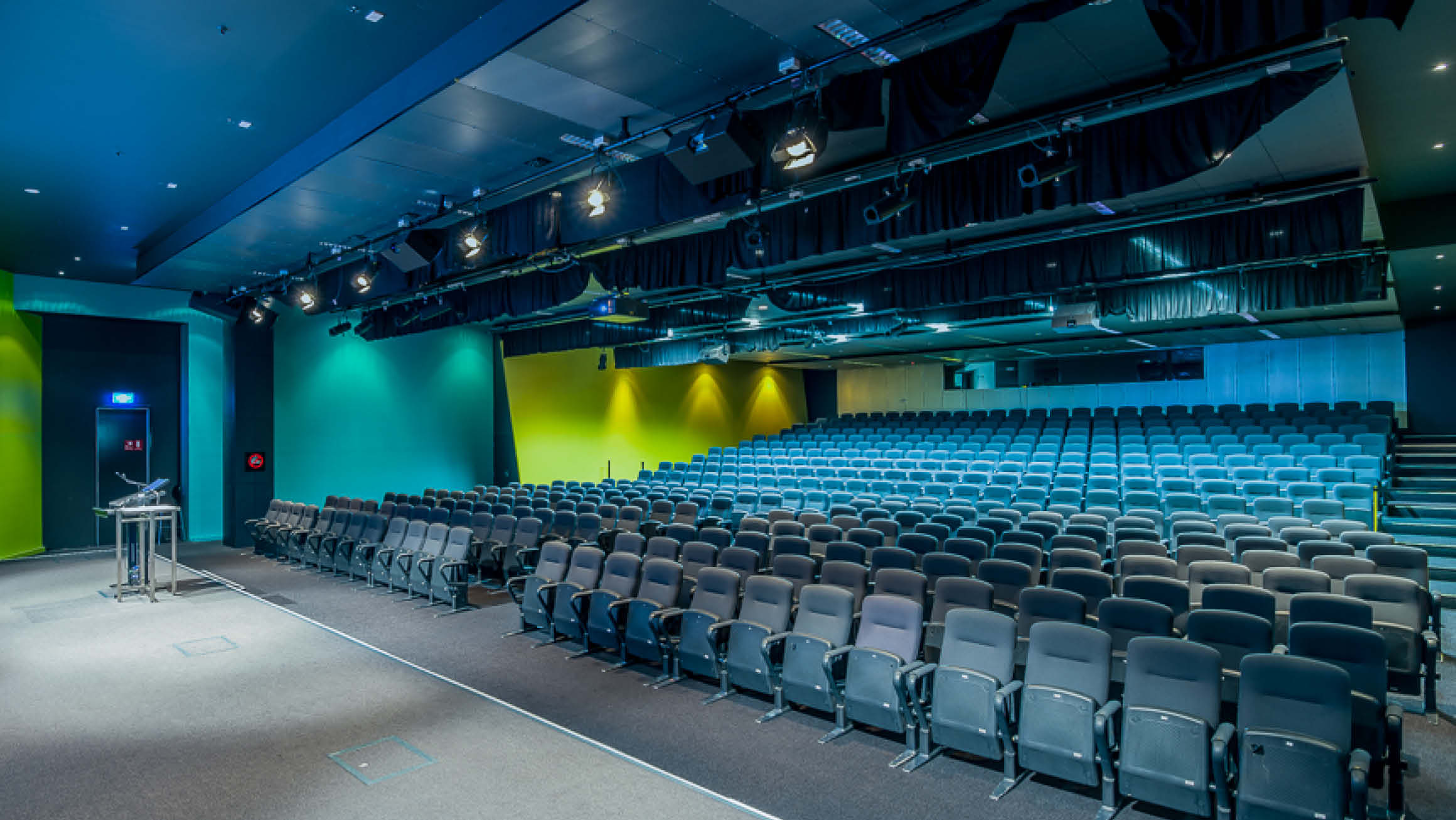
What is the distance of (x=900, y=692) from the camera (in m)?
4.73

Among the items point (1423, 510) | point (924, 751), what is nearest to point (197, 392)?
point (924, 751)

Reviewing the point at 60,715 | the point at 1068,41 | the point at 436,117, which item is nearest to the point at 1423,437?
the point at 1068,41

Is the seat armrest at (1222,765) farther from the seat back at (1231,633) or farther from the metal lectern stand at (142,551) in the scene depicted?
the metal lectern stand at (142,551)

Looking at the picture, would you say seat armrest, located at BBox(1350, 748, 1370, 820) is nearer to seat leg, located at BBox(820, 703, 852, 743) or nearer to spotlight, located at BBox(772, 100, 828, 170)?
seat leg, located at BBox(820, 703, 852, 743)

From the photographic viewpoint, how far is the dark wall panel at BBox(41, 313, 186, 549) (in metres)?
13.4

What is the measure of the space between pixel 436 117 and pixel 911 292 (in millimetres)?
8004

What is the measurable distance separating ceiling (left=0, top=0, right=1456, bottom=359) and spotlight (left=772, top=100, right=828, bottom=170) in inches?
16.6

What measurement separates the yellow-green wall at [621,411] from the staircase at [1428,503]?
15692 millimetres

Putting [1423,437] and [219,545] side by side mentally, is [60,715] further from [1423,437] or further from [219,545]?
[1423,437]

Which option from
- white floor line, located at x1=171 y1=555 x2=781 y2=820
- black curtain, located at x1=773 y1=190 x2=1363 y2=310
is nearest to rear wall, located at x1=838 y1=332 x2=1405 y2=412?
black curtain, located at x1=773 y1=190 x2=1363 y2=310

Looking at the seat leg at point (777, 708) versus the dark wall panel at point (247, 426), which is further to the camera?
the dark wall panel at point (247, 426)

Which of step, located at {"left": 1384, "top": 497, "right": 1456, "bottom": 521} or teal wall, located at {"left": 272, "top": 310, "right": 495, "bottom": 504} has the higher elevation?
teal wall, located at {"left": 272, "top": 310, "right": 495, "bottom": 504}

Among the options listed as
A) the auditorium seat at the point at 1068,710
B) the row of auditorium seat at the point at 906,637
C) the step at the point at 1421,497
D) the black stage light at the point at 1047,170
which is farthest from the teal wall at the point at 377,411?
the step at the point at 1421,497

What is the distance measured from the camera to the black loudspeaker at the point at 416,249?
30.9 feet
